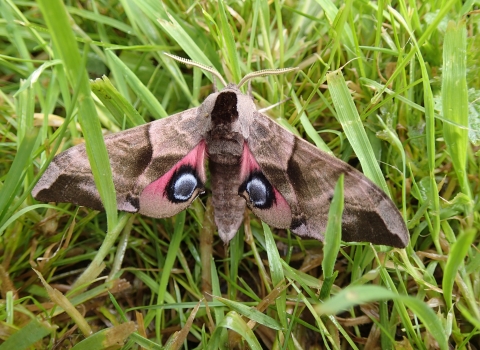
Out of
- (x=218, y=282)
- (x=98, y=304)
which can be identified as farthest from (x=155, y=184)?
(x=98, y=304)

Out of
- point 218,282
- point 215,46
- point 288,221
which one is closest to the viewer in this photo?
Answer: point 288,221

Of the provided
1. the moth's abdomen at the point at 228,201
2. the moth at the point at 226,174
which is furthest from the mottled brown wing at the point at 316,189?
the moth's abdomen at the point at 228,201

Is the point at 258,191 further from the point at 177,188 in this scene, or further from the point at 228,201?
the point at 177,188

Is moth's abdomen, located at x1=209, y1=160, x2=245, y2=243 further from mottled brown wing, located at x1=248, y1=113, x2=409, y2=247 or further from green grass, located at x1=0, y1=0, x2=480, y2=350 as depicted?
green grass, located at x1=0, y1=0, x2=480, y2=350

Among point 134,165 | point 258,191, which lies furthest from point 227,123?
point 134,165

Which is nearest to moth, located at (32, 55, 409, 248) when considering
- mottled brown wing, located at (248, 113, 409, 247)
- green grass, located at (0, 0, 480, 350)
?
mottled brown wing, located at (248, 113, 409, 247)

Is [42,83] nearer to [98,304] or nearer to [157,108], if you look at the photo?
[157,108]
